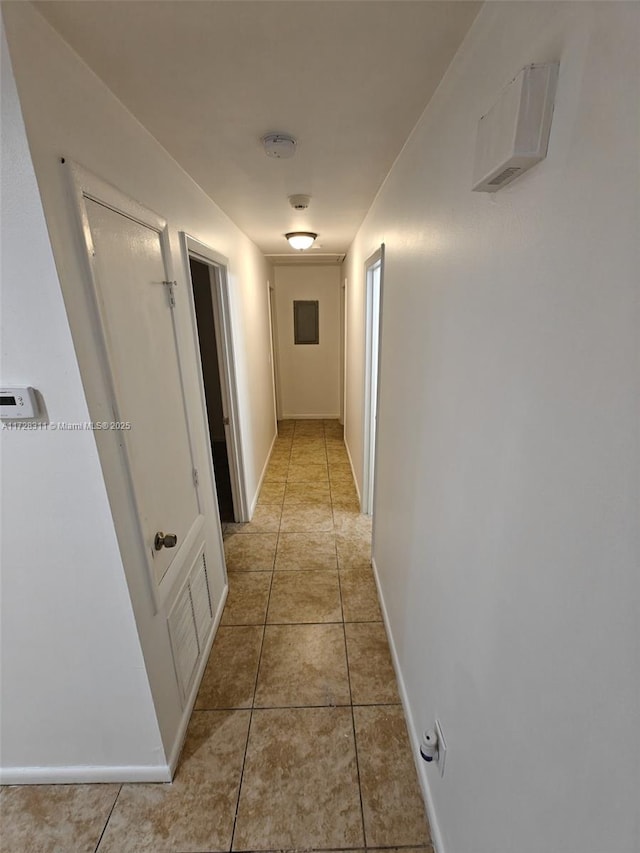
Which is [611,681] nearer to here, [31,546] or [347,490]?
[31,546]

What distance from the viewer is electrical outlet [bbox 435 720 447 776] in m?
1.12

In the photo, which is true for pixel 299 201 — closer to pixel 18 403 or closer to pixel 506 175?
pixel 506 175

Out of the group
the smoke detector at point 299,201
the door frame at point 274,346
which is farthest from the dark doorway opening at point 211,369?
the smoke detector at point 299,201

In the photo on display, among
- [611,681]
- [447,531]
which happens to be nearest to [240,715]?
[447,531]

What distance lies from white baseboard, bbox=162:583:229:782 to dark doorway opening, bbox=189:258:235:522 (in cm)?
128

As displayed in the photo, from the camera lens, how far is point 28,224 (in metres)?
0.84

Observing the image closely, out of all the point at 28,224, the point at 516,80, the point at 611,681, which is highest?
the point at 516,80

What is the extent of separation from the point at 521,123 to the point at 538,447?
1.79 ft

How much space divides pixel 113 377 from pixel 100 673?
103 centimetres

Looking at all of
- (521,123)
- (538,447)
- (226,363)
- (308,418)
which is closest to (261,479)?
(226,363)

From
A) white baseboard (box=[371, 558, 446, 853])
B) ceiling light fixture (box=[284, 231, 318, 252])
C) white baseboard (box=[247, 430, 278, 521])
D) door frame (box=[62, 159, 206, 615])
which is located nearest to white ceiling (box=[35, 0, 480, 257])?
door frame (box=[62, 159, 206, 615])

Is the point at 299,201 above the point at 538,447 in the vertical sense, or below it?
above

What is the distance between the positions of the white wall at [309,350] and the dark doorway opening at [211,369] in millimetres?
1218

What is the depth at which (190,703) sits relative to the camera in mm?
1628
